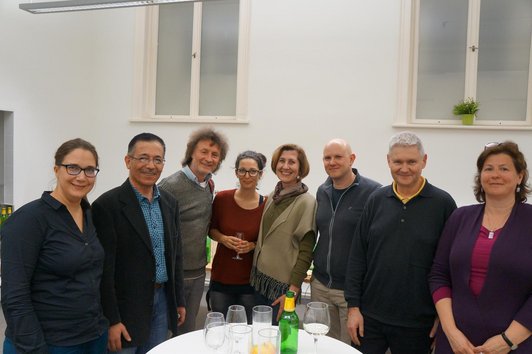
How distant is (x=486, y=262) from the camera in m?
1.82

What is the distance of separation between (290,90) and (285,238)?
2681 mm

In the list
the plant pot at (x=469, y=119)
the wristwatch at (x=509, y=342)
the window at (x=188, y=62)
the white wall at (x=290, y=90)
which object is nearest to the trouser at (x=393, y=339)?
the wristwatch at (x=509, y=342)

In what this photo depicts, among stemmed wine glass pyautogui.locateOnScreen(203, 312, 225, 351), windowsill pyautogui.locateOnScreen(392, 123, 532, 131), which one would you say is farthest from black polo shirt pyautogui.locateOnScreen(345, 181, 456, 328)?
windowsill pyautogui.locateOnScreen(392, 123, 532, 131)

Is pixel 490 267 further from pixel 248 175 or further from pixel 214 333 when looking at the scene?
pixel 248 175

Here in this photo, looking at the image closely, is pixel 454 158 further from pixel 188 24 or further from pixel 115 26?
pixel 115 26

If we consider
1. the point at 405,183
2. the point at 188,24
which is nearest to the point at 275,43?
the point at 188,24

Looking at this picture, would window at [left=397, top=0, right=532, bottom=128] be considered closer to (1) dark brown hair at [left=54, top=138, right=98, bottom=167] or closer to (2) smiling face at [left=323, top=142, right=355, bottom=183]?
(2) smiling face at [left=323, top=142, right=355, bottom=183]

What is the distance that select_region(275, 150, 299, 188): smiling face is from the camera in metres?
2.56

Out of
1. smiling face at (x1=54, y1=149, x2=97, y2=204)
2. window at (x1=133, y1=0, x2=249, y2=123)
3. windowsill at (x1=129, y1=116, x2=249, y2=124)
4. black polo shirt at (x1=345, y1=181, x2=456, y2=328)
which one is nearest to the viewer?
smiling face at (x1=54, y1=149, x2=97, y2=204)

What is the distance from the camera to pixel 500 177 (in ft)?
6.09

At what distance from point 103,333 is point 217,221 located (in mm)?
1013

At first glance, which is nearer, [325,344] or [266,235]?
[325,344]

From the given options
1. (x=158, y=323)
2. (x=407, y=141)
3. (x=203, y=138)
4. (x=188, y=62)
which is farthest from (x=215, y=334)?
(x=188, y=62)

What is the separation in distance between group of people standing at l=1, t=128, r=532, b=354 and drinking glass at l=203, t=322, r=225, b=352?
0.56 m
